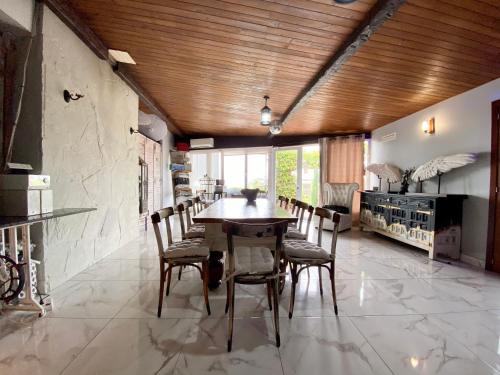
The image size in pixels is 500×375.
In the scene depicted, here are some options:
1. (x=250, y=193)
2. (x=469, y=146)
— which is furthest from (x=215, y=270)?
(x=469, y=146)

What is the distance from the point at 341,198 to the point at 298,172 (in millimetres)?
1666

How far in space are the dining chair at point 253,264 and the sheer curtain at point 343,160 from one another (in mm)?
4922

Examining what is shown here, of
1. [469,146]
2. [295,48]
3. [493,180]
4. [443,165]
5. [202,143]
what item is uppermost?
[295,48]

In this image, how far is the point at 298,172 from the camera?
7.11m

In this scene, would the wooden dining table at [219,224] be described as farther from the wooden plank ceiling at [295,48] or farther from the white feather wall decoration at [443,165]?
the white feather wall decoration at [443,165]

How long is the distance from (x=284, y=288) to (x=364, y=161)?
4.82 m

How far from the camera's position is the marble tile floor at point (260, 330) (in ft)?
4.84

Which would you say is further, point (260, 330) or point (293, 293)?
point (293, 293)

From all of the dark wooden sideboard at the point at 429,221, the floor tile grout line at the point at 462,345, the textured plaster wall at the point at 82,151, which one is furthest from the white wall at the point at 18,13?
the dark wooden sideboard at the point at 429,221

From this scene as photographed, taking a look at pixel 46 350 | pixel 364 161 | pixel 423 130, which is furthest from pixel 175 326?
pixel 364 161

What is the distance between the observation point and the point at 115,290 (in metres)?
2.42

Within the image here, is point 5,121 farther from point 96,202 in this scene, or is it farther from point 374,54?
point 374,54

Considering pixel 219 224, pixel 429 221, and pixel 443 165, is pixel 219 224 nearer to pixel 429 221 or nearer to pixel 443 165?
pixel 429 221

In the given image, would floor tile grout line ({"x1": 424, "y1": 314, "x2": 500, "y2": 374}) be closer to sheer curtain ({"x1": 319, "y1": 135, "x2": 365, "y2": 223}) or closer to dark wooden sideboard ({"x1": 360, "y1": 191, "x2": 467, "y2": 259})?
dark wooden sideboard ({"x1": 360, "y1": 191, "x2": 467, "y2": 259})
